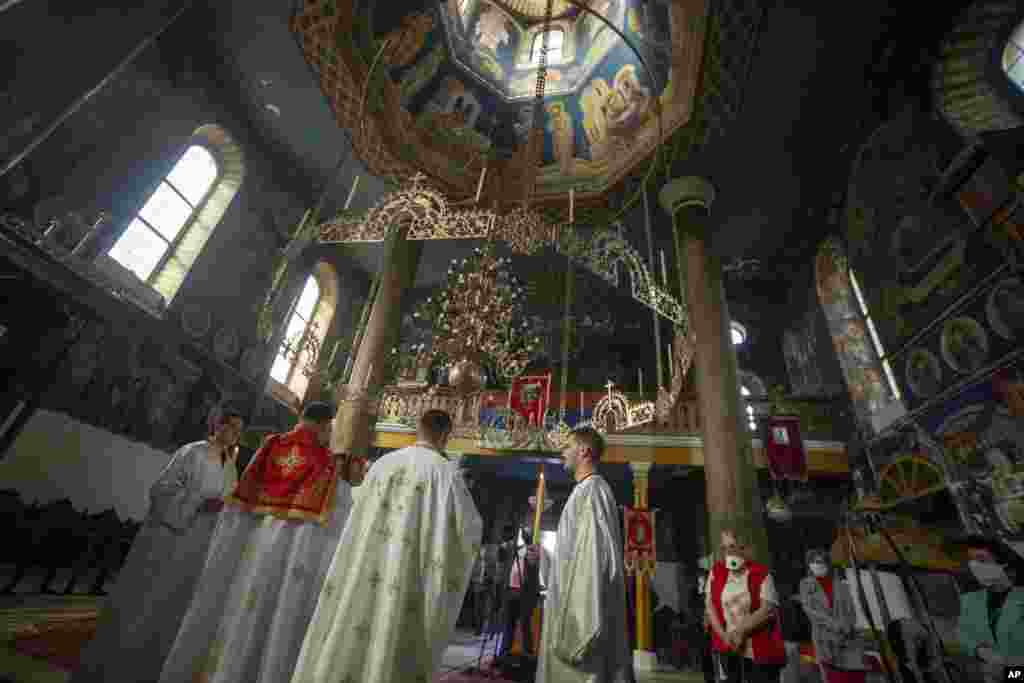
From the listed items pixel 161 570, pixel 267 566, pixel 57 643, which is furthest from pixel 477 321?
pixel 57 643

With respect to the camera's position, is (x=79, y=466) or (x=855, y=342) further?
(x=855, y=342)

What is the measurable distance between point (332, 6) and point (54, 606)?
29.0 feet

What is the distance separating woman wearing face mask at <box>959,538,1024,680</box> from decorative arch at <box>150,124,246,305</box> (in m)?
10.9

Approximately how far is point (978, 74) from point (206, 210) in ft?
44.0

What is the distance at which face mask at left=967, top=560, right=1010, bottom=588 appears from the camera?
10.5ft

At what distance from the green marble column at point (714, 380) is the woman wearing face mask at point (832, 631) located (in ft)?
3.97

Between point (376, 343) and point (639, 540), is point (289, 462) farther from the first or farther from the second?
point (639, 540)

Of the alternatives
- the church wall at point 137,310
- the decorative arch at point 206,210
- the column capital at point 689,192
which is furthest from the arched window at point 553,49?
the decorative arch at point 206,210

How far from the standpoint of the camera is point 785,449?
8320 mm

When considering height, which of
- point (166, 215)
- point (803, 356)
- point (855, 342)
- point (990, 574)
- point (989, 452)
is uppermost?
point (803, 356)

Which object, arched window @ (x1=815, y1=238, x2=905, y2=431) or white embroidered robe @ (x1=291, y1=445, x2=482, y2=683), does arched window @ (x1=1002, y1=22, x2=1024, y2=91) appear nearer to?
arched window @ (x1=815, y1=238, x2=905, y2=431)

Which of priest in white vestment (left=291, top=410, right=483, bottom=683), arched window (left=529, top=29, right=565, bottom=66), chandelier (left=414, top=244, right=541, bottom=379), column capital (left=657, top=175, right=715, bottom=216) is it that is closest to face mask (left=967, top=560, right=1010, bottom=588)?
priest in white vestment (left=291, top=410, right=483, bottom=683)

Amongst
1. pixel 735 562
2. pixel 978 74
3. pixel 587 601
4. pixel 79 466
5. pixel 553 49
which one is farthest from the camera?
pixel 553 49

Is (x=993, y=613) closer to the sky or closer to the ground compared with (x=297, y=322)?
closer to the ground
